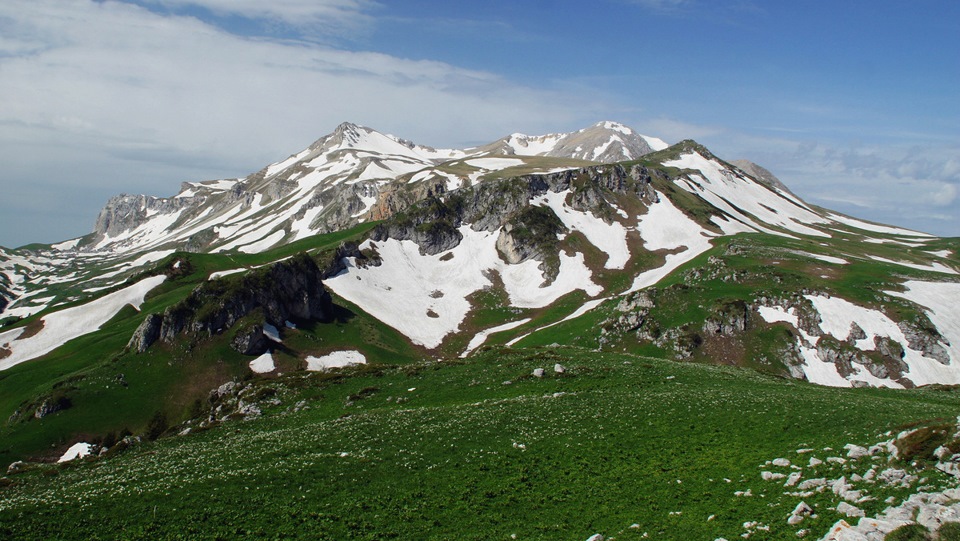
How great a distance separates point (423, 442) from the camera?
3306cm

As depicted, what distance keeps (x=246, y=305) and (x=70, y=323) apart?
4735 centimetres

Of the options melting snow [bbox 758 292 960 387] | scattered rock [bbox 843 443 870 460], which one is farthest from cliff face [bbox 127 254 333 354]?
scattered rock [bbox 843 443 870 460]

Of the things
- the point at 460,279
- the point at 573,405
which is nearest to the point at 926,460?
the point at 573,405

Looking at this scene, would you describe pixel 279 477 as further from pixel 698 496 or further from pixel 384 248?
pixel 384 248

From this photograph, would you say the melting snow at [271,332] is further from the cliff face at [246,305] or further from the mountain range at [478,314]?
the cliff face at [246,305]

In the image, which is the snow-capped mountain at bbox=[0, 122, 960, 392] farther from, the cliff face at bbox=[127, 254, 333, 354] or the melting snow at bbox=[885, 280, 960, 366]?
the cliff face at bbox=[127, 254, 333, 354]

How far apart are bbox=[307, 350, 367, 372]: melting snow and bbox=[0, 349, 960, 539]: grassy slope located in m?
70.2

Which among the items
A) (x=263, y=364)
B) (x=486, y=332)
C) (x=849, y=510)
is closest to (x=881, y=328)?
(x=486, y=332)

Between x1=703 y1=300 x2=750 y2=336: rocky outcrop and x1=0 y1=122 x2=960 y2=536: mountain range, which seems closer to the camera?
x1=0 y1=122 x2=960 y2=536: mountain range

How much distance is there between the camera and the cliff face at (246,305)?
107562 mm

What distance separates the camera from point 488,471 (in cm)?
2883

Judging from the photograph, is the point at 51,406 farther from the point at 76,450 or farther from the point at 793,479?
the point at 793,479

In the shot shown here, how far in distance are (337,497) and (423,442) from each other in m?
7.62

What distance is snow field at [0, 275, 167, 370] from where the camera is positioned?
11875 centimetres
